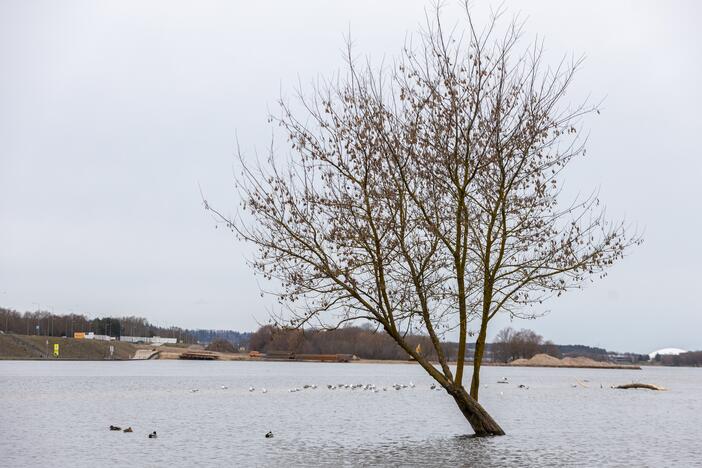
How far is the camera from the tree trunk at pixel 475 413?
3279cm

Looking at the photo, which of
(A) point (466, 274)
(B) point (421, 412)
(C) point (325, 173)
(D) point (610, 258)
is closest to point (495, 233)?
(A) point (466, 274)

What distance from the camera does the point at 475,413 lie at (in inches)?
1336

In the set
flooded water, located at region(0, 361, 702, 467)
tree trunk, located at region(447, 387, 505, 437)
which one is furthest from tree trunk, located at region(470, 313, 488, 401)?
flooded water, located at region(0, 361, 702, 467)

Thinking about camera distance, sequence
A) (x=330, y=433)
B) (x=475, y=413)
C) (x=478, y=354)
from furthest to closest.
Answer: (x=330, y=433), (x=475, y=413), (x=478, y=354)

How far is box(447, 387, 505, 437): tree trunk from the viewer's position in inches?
1291

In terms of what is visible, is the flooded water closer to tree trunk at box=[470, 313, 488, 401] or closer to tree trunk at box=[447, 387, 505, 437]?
tree trunk at box=[447, 387, 505, 437]

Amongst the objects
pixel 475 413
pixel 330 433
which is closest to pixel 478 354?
pixel 475 413

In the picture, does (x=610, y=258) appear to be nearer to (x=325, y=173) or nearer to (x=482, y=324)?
(x=482, y=324)

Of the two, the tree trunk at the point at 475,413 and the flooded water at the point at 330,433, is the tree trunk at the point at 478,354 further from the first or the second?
the flooded water at the point at 330,433

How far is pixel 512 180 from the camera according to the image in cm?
3133

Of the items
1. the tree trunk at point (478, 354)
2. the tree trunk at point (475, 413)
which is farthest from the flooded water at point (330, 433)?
the tree trunk at point (478, 354)

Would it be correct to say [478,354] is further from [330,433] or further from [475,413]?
[330,433]

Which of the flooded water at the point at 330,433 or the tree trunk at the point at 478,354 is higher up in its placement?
the tree trunk at the point at 478,354

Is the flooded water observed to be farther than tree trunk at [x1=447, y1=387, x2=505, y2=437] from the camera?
No
